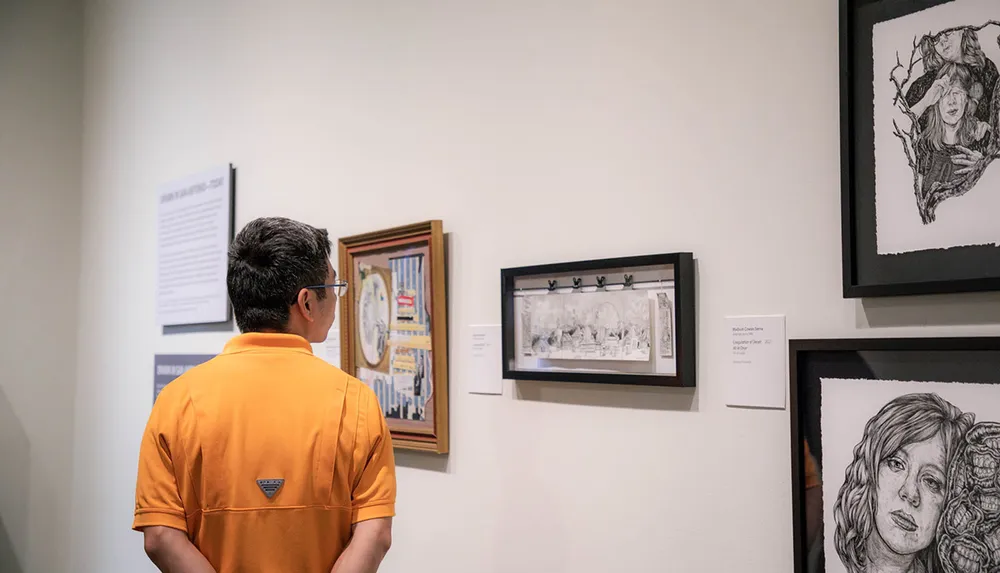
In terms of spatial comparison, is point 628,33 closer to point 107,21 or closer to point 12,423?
point 107,21

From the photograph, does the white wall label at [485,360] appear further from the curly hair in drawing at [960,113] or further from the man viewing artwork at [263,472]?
the curly hair in drawing at [960,113]

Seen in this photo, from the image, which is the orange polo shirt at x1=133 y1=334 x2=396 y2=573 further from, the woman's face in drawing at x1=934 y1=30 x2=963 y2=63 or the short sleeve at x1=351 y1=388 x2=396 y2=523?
the woman's face in drawing at x1=934 y1=30 x2=963 y2=63

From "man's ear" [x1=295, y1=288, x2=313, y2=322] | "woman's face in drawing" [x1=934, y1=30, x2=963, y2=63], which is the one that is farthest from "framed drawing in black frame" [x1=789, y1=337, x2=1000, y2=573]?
"man's ear" [x1=295, y1=288, x2=313, y2=322]

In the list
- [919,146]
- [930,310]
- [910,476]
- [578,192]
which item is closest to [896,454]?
[910,476]

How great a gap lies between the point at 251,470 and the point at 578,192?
2.46 ft

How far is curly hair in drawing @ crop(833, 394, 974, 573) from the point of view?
42.6 inches

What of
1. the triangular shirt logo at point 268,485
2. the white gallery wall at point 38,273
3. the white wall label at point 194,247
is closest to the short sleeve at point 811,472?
the triangular shirt logo at point 268,485

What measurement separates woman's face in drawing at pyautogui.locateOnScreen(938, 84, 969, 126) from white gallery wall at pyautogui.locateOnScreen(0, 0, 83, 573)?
9.77 ft

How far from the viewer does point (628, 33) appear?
4.89 feet

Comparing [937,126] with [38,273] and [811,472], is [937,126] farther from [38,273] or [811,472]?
[38,273]

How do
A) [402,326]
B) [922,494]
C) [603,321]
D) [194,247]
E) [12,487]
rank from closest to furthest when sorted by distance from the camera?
[922,494], [603,321], [402,326], [194,247], [12,487]

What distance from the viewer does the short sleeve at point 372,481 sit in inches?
51.2

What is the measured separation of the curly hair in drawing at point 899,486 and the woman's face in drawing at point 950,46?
45 cm

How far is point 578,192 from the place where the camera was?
1.55 m
